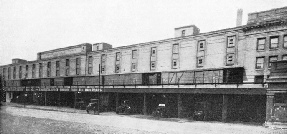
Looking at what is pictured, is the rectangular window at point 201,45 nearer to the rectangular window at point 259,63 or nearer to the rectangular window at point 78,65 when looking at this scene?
the rectangular window at point 259,63

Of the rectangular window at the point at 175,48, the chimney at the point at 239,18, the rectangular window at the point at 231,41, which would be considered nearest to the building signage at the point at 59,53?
the rectangular window at the point at 175,48

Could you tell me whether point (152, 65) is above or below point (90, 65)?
above

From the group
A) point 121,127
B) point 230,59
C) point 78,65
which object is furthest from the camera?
point 78,65

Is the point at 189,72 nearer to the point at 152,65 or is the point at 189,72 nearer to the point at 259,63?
the point at 152,65

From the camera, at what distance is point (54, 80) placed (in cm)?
4772

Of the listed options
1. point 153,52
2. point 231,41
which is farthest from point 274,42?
point 153,52

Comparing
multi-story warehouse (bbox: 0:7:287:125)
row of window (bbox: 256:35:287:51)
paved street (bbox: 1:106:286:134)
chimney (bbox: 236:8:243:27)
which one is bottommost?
paved street (bbox: 1:106:286:134)

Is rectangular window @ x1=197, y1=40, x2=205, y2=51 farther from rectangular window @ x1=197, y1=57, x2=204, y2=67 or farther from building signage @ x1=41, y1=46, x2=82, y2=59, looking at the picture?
building signage @ x1=41, y1=46, x2=82, y2=59

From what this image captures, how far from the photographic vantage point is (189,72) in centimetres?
2986

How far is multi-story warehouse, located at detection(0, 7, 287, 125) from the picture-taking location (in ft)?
74.0

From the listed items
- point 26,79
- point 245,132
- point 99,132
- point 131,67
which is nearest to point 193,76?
point 131,67

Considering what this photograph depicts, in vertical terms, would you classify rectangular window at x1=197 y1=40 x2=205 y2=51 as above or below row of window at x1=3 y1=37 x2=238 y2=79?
above

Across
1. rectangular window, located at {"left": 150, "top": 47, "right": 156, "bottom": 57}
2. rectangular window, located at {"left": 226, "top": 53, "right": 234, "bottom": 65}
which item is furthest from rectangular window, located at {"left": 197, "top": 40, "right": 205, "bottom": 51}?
rectangular window, located at {"left": 150, "top": 47, "right": 156, "bottom": 57}

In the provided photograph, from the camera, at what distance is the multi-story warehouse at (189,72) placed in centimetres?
2255
